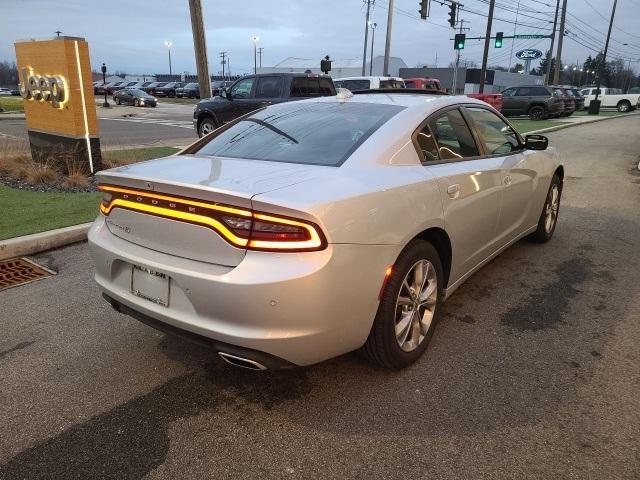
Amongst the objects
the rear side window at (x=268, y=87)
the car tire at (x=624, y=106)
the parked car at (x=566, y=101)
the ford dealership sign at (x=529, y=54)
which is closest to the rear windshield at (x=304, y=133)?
the rear side window at (x=268, y=87)

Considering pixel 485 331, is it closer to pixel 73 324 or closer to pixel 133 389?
pixel 133 389

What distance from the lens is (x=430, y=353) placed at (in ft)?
10.8

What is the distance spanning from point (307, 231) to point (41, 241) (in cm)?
392

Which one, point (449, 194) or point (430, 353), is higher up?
point (449, 194)

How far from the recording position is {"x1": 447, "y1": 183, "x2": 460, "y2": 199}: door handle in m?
3.29

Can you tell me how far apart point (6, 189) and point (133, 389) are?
19.5ft

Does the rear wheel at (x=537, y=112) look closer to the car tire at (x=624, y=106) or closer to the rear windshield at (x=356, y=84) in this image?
the rear windshield at (x=356, y=84)

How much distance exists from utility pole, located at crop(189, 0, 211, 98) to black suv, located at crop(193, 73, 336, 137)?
24.5 inches

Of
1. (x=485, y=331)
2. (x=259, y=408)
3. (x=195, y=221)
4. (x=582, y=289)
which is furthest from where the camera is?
(x=582, y=289)

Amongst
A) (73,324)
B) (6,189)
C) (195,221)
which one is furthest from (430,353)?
(6,189)

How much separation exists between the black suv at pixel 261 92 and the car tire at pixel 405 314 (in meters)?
9.72

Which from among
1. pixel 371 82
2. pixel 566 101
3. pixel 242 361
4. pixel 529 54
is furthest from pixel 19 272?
pixel 529 54

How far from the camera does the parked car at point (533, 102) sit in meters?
25.8

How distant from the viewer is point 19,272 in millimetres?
4672
